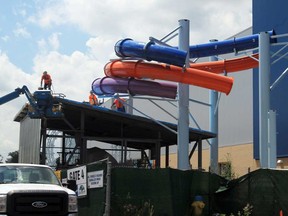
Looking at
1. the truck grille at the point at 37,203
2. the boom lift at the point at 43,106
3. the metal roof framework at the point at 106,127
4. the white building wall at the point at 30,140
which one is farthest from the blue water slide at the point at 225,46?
the truck grille at the point at 37,203

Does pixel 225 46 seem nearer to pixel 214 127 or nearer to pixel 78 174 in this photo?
pixel 214 127

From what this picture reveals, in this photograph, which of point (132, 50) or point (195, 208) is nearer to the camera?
point (195, 208)

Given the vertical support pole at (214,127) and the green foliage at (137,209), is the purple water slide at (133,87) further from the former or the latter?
the green foliage at (137,209)

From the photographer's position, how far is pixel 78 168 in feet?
49.5

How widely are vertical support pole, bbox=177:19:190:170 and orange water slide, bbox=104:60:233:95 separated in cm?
82

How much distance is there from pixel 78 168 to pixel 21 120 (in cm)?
1933

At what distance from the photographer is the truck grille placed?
11062mm

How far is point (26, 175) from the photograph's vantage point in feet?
40.8

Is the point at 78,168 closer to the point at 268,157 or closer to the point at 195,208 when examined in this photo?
the point at 195,208

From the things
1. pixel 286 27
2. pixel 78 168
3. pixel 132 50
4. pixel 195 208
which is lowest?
pixel 195 208

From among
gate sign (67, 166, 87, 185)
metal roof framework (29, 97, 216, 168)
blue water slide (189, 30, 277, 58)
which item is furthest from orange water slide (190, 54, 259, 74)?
gate sign (67, 166, 87, 185)

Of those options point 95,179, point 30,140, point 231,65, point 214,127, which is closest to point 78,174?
point 95,179

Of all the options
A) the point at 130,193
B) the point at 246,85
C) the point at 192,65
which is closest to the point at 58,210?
the point at 130,193

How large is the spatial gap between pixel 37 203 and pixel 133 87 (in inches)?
448
